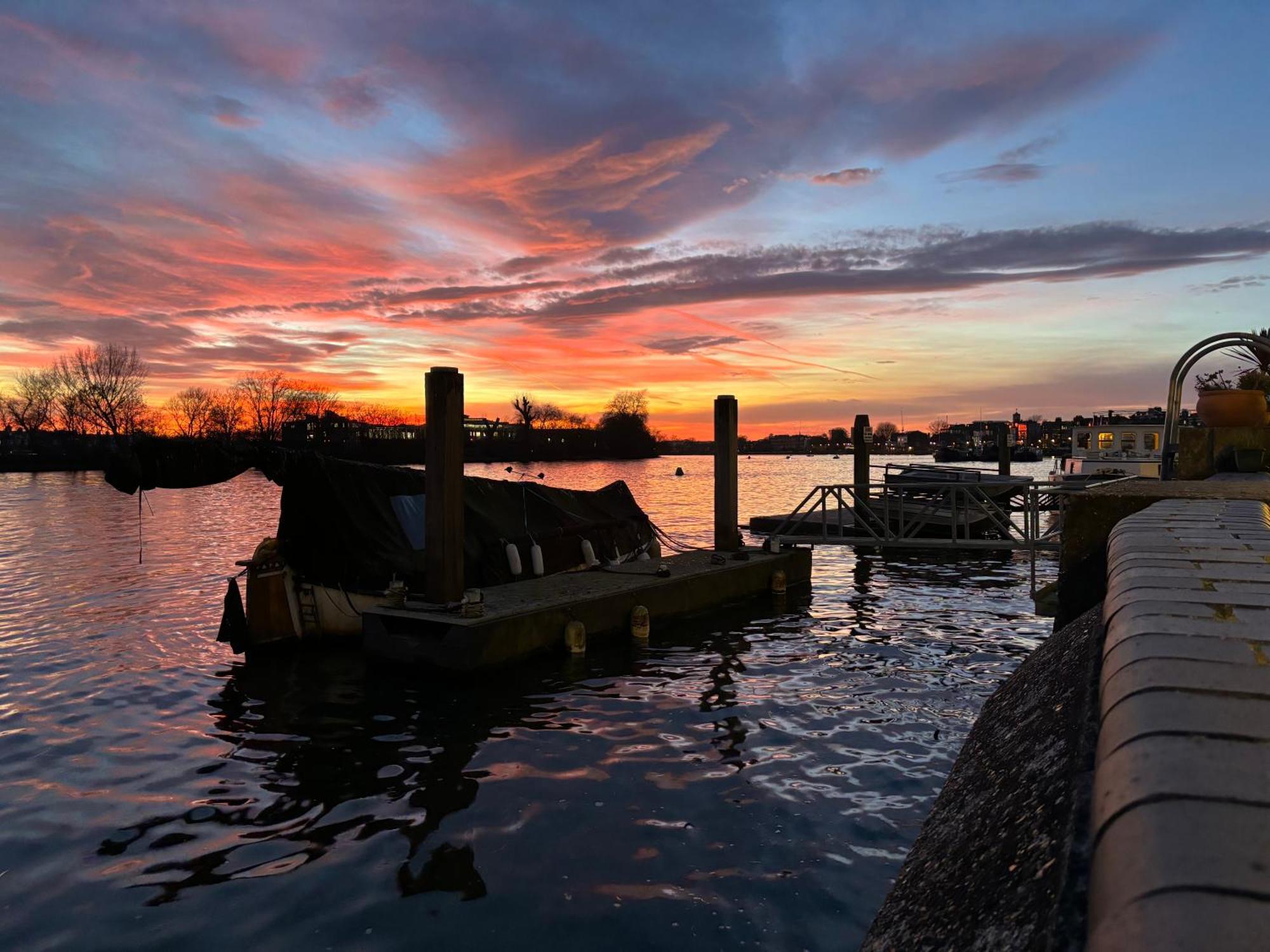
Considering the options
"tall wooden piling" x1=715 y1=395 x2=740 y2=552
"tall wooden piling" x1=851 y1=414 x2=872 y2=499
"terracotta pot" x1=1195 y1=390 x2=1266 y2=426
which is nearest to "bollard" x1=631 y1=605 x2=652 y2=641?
"tall wooden piling" x1=715 y1=395 x2=740 y2=552

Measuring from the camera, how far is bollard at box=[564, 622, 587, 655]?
13.7 meters

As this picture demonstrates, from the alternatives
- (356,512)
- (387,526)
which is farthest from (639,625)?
(356,512)

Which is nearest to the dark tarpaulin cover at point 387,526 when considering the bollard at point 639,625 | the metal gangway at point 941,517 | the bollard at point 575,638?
the bollard at point 575,638

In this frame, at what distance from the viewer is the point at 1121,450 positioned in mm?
36781

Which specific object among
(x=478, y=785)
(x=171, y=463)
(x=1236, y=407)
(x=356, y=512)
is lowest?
(x=478, y=785)

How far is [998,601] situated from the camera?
19719 mm

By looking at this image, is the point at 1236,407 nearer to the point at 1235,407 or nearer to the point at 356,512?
the point at 1235,407

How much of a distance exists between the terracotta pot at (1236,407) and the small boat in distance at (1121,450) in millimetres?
24540

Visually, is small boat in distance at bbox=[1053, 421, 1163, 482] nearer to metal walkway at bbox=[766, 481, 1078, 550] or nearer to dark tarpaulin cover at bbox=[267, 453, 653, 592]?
metal walkway at bbox=[766, 481, 1078, 550]

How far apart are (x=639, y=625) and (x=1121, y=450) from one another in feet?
103

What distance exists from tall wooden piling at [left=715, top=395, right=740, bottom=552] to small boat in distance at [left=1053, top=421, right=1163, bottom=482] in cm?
2026

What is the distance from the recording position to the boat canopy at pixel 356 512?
A: 13.5 meters

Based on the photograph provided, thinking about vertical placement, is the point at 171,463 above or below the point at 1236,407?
below

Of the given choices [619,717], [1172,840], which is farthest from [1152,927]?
[619,717]
